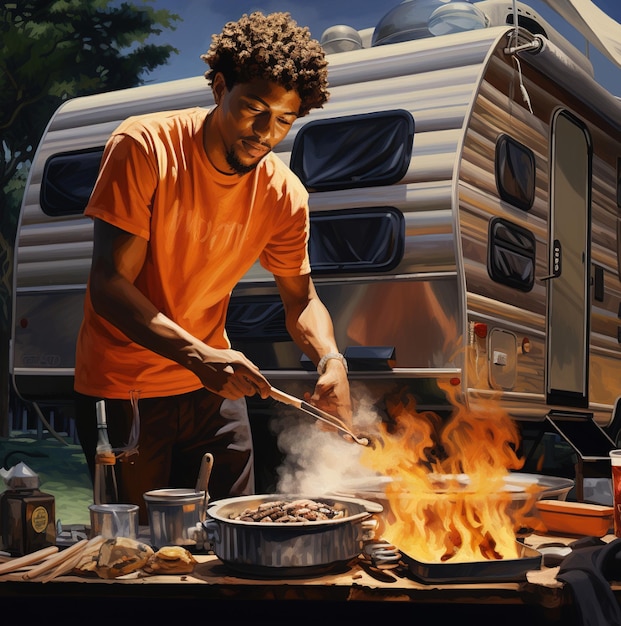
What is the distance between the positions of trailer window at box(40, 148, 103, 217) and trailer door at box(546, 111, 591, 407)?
2449mm

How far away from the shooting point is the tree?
24.7 ft

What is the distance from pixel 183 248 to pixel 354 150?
1.29 m

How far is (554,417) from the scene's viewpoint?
187 inches

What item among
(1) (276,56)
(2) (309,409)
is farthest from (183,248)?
(2) (309,409)

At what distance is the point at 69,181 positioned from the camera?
4770 millimetres

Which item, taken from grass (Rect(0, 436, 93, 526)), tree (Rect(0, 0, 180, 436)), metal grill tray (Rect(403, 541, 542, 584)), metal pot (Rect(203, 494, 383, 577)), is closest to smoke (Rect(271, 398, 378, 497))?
metal pot (Rect(203, 494, 383, 577))

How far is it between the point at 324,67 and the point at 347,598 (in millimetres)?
1977

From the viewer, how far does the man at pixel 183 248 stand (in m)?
2.95

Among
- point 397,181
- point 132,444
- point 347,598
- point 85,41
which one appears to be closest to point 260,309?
point 397,181

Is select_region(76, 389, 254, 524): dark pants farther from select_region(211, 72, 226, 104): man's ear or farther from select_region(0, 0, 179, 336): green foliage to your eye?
select_region(0, 0, 179, 336): green foliage

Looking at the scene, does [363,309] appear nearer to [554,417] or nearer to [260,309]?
[260,309]

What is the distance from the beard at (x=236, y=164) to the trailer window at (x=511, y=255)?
1.37 meters

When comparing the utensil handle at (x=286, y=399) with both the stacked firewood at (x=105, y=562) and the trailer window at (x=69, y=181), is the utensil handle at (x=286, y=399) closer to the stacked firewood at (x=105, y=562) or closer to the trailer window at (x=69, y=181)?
the stacked firewood at (x=105, y=562)

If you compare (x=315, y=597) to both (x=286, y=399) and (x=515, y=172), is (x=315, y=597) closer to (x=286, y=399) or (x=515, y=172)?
(x=286, y=399)
